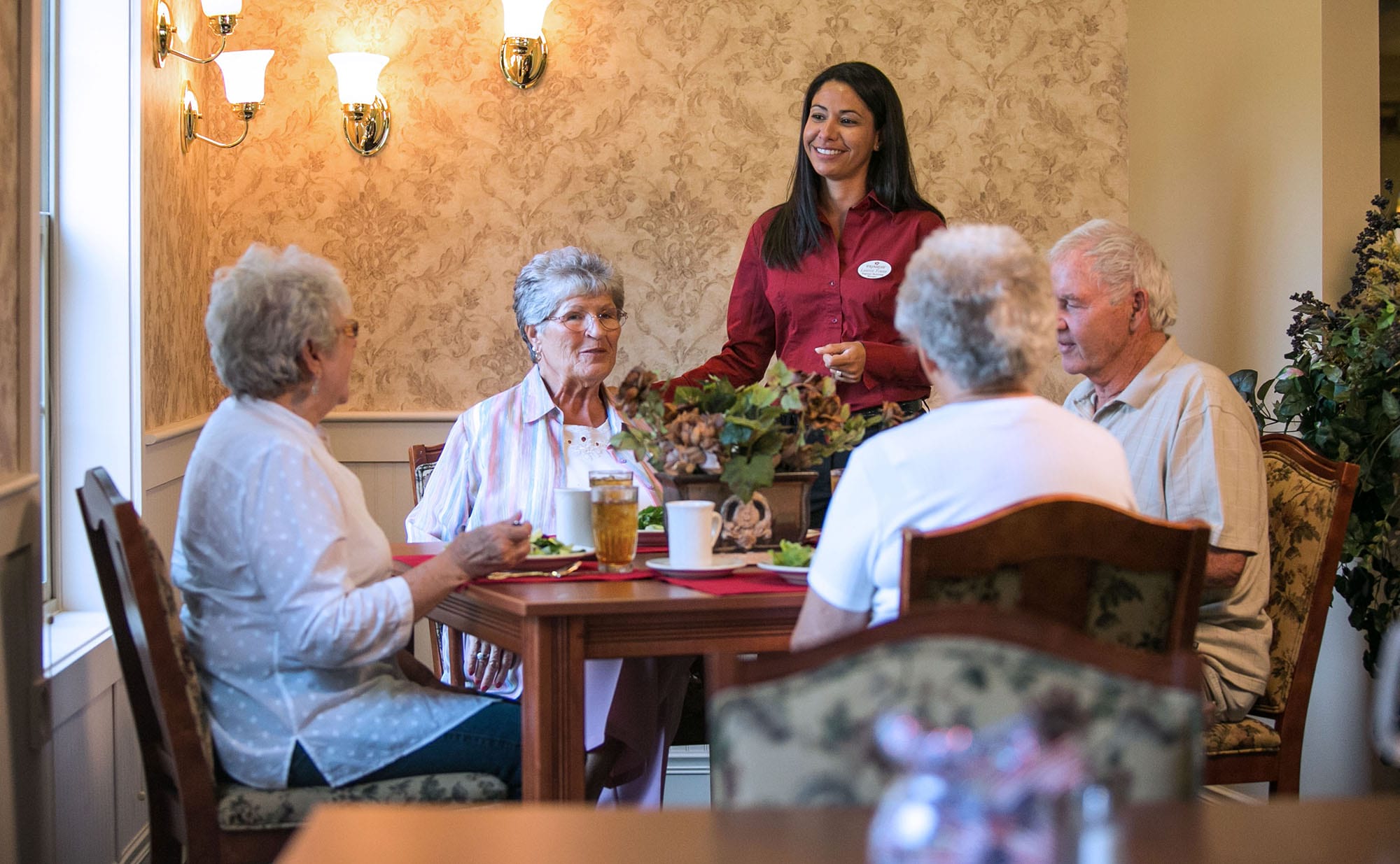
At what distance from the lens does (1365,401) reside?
261 centimetres

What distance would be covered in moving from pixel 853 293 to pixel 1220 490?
1.16 meters

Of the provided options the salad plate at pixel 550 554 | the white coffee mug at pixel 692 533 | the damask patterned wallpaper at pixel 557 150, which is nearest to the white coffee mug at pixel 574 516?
the salad plate at pixel 550 554

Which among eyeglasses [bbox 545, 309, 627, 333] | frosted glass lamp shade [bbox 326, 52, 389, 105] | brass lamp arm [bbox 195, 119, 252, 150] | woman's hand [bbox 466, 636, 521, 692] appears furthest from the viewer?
frosted glass lamp shade [bbox 326, 52, 389, 105]

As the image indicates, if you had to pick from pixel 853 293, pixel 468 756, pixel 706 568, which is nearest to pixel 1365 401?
pixel 853 293

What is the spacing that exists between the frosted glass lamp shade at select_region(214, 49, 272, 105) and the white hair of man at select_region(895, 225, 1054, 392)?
2230 millimetres

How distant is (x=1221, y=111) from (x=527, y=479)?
2010 mm

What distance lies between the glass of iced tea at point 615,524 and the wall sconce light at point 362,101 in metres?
1.93

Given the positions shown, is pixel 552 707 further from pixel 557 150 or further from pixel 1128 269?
pixel 557 150

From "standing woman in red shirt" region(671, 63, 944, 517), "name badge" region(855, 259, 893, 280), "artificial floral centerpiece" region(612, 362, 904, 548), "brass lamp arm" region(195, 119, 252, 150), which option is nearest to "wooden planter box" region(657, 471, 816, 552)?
"artificial floral centerpiece" region(612, 362, 904, 548)

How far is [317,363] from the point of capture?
1887 millimetres

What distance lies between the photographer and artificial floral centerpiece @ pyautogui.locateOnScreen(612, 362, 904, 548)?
6.98 feet

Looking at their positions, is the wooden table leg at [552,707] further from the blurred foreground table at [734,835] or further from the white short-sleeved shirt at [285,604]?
the blurred foreground table at [734,835]

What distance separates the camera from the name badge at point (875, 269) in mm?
3123

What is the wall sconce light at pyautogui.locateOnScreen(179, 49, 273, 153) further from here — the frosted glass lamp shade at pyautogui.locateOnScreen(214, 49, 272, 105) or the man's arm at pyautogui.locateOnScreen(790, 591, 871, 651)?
the man's arm at pyautogui.locateOnScreen(790, 591, 871, 651)
